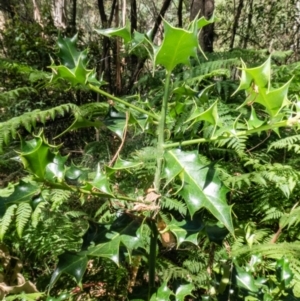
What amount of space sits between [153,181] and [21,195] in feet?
0.96

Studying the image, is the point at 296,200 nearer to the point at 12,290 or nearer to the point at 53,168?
the point at 12,290

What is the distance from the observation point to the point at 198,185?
0.66 metres

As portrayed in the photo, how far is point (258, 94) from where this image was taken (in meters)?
0.60

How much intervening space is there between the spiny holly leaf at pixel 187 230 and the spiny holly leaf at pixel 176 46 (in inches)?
11.4

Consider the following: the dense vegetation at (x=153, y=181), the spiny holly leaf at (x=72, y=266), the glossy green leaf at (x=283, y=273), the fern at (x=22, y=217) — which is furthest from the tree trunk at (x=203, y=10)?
the spiny holly leaf at (x=72, y=266)

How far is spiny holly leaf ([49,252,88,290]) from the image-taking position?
0.71 metres

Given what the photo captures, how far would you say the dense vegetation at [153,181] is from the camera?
0.65 meters

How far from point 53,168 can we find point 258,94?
34cm

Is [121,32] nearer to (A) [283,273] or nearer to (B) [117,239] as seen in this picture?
(B) [117,239]

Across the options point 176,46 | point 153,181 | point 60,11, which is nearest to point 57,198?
point 153,181

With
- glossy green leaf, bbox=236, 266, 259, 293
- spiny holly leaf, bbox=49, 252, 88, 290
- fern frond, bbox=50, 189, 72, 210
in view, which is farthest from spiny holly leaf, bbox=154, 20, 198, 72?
fern frond, bbox=50, 189, 72, 210

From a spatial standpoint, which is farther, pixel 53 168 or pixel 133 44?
pixel 133 44

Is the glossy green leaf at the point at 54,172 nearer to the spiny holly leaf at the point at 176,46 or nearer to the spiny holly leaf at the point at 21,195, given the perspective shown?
the spiny holly leaf at the point at 21,195

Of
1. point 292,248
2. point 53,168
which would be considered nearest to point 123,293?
point 292,248
